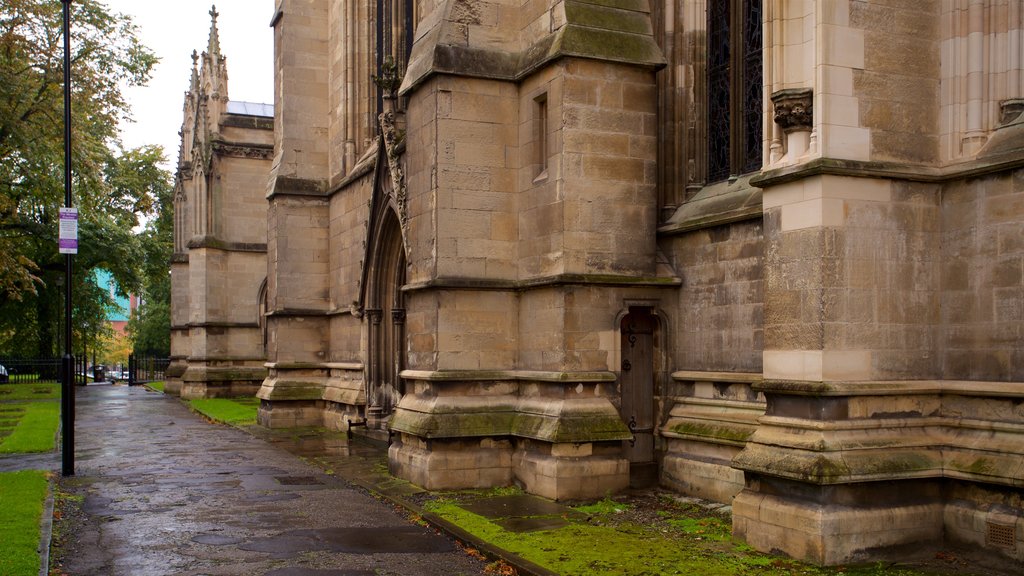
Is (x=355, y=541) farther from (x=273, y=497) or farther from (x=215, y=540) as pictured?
(x=273, y=497)

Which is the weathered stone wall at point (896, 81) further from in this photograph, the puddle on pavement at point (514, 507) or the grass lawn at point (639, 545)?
the puddle on pavement at point (514, 507)

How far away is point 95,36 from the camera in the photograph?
2733 centimetres

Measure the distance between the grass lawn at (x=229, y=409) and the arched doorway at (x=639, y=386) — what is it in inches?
549

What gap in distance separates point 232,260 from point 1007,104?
30.2m

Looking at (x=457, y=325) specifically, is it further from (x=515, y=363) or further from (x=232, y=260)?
(x=232, y=260)

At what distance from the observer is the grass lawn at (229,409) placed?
24516 millimetres

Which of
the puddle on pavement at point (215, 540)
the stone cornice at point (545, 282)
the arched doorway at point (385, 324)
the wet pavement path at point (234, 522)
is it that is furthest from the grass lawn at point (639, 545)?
the arched doorway at point (385, 324)

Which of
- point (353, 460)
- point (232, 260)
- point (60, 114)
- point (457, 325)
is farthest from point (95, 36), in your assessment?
point (457, 325)

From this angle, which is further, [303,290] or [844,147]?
[303,290]

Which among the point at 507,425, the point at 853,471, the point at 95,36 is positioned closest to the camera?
the point at 853,471

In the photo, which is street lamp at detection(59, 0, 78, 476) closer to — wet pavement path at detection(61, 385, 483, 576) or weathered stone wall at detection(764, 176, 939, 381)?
wet pavement path at detection(61, 385, 483, 576)

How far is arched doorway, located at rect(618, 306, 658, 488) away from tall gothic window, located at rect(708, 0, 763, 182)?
2179 millimetres

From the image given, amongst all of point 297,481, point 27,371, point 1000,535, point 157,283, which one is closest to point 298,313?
point 297,481

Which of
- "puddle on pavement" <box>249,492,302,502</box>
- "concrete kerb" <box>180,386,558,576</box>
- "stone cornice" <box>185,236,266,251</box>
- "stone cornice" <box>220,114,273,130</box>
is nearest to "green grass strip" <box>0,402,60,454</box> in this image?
"concrete kerb" <box>180,386,558,576</box>
